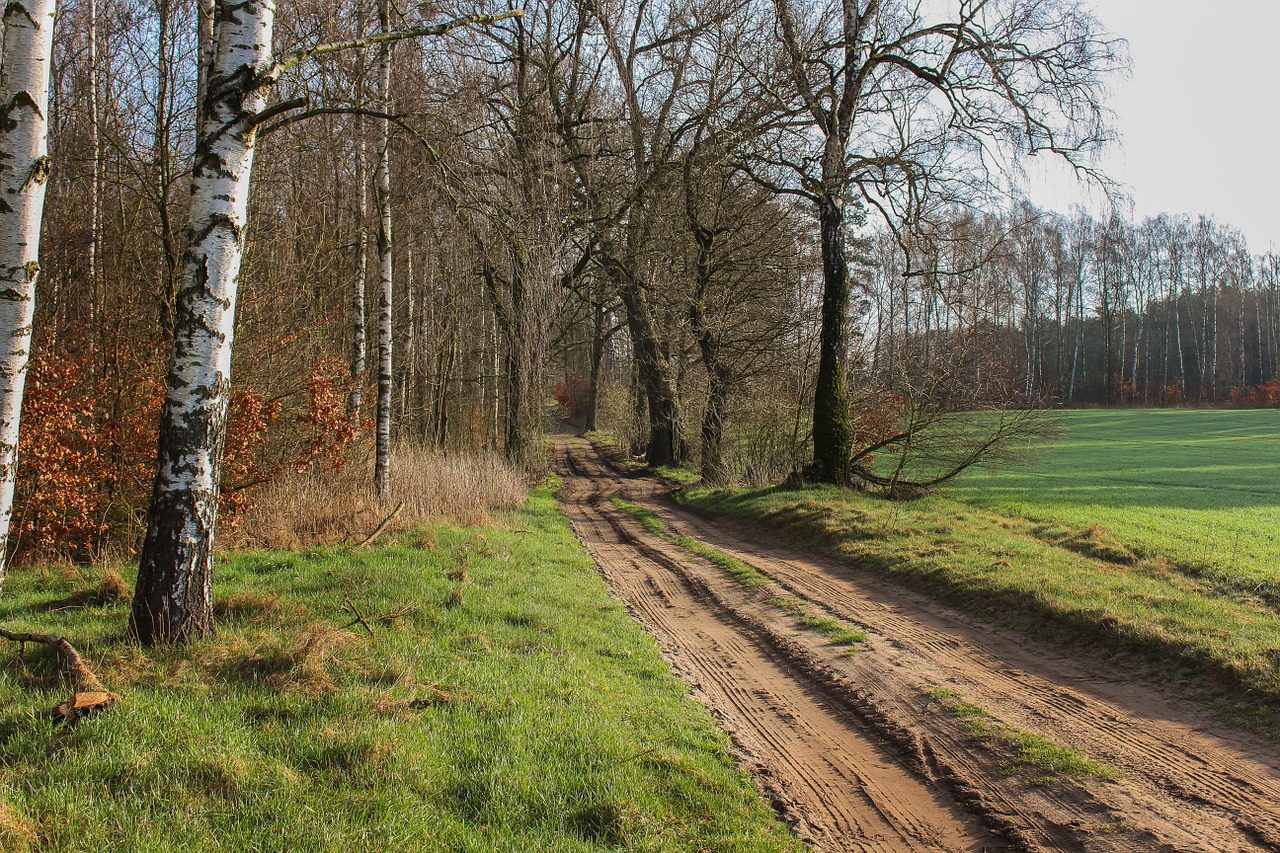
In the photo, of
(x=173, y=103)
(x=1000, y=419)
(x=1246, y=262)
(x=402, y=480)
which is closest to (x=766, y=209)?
(x=1000, y=419)

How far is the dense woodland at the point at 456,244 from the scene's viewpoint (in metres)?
5.98

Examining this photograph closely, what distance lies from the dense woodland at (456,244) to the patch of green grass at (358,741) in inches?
35.4

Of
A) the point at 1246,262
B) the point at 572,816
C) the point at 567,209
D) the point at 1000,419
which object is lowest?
the point at 572,816

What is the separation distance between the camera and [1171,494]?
18.2 meters

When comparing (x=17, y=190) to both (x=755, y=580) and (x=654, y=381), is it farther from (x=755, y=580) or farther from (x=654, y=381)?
(x=654, y=381)

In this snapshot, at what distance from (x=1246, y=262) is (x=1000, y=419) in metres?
64.3

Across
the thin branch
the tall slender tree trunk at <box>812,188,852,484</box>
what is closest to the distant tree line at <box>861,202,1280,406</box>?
the tall slender tree trunk at <box>812,188,852,484</box>

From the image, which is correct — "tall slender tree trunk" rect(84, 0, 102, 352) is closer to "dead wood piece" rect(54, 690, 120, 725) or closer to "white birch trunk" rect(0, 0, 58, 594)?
"white birch trunk" rect(0, 0, 58, 594)

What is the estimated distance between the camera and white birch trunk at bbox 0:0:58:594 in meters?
4.33

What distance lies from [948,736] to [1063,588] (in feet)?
14.1

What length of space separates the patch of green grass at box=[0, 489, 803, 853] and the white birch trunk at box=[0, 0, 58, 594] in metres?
1.52

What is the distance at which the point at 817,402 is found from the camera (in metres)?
17.3

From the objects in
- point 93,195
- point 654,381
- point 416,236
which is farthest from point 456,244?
point 93,195

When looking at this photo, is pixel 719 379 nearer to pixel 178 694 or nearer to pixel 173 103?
pixel 173 103
